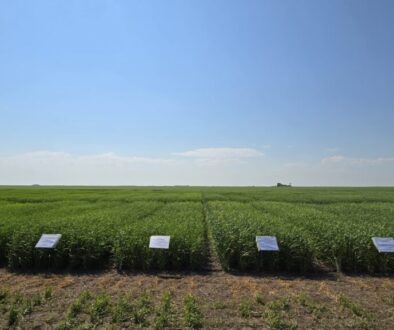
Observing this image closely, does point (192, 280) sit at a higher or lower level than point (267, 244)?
lower

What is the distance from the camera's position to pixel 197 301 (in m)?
7.88

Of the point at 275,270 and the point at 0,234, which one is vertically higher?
the point at 0,234

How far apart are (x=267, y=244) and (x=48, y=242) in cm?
622

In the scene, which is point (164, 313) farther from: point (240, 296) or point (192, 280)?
point (192, 280)

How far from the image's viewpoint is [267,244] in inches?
411

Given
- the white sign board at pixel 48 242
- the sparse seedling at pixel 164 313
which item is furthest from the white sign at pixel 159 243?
the white sign board at pixel 48 242

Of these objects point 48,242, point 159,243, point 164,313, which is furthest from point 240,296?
point 48,242

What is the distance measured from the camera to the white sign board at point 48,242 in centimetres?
1057

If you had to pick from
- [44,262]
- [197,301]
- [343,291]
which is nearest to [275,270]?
[343,291]

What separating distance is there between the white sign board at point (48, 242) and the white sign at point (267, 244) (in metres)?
5.76

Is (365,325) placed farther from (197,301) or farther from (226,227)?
(226,227)

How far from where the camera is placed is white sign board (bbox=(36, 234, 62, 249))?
10.6 metres

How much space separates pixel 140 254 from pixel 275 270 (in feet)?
13.2

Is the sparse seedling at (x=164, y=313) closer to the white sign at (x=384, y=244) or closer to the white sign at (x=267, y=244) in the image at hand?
the white sign at (x=267, y=244)
